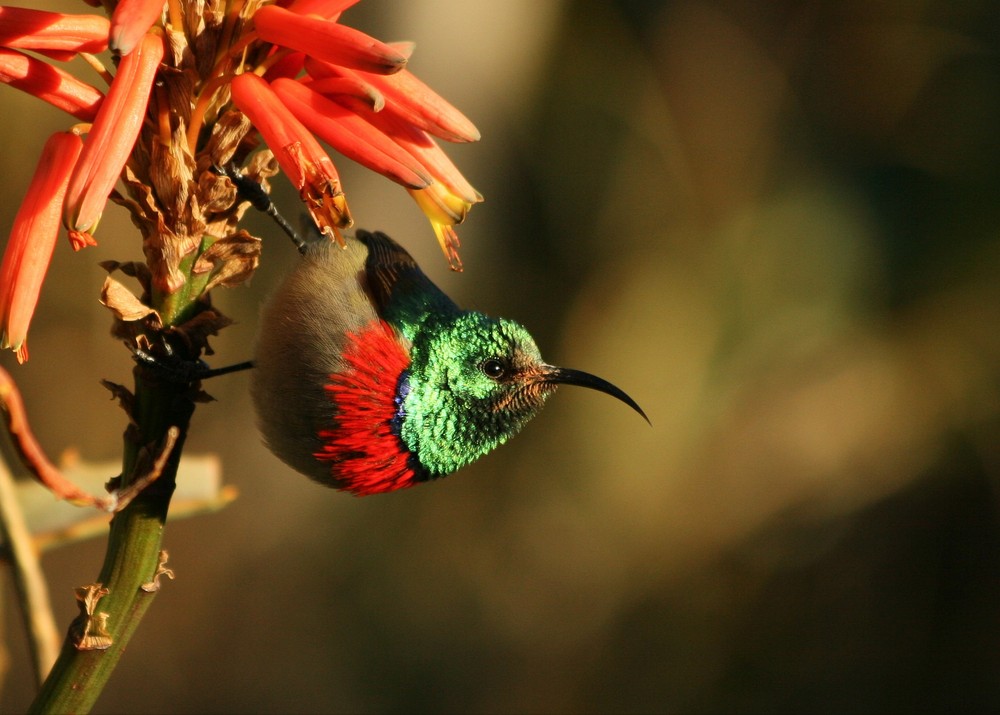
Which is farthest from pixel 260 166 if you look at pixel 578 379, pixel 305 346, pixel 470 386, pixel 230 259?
pixel 578 379

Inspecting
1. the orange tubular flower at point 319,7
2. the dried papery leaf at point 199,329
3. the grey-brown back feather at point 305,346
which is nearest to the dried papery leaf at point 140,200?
the dried papery leaf at point 199,329

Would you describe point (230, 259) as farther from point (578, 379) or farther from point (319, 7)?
point (578, 379)

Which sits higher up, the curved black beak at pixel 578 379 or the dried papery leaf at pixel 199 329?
the curved black beak at pixel 578 379

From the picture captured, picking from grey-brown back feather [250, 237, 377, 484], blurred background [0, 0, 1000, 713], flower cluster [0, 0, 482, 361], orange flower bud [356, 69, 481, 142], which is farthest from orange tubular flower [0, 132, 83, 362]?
blurred background [0, 0, 1000, 713]

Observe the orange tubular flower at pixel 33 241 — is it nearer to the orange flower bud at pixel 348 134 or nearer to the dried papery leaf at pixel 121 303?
the dried papery leaf at pixel 121 303

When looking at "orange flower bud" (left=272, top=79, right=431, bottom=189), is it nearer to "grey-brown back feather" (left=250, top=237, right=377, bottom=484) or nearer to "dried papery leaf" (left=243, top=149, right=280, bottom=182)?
"dried papery leaf" (left=243, top=149, right=280, bottom=182)
